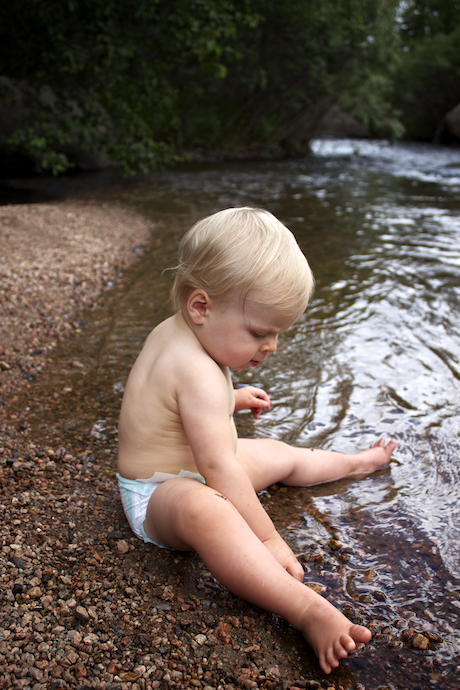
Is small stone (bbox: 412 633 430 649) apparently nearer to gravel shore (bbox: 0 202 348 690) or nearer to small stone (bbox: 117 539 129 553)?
gravel shore (bbox: 0 202 348 690)

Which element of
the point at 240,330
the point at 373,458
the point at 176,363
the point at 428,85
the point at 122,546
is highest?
the point at 428,85

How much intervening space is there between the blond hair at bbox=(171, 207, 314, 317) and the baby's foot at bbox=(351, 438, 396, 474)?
936 mm

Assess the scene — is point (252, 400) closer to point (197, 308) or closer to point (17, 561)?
point (197, 308)

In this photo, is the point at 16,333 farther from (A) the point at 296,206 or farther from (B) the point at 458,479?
(A) the point at 296,206

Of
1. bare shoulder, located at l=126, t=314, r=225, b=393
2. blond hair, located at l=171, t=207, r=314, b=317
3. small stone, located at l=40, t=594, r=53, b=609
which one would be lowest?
small stone, located at l=40, t=594, r=53, b=609

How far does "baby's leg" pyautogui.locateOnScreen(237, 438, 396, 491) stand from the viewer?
2.19 m

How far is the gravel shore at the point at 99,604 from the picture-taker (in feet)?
4.58

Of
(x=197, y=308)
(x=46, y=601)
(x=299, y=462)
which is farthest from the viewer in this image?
(x=299, y=462)

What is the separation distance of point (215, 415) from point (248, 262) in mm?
494

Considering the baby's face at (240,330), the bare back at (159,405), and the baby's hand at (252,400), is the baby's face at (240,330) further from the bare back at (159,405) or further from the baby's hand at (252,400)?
the baby's hand at (252,400)

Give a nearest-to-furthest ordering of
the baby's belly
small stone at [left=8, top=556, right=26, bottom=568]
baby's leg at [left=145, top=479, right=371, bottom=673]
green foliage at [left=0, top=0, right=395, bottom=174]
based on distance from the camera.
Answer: baby's leg at [left=145, top=479, right=371, bottom=673], small stone at [left=8, top=556, right=26, bottom=568], the baby's belly, green foliage at [left=0, top=0, right=395, bottom=174]

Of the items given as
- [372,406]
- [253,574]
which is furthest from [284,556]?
[372,406]

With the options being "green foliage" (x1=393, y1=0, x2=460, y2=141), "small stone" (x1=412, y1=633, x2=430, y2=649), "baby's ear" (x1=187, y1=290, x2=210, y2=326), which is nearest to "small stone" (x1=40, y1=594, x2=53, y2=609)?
"baby's ear" (x1=187, y1=290, x2=210, y2=326)

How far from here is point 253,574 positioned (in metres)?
1.55
